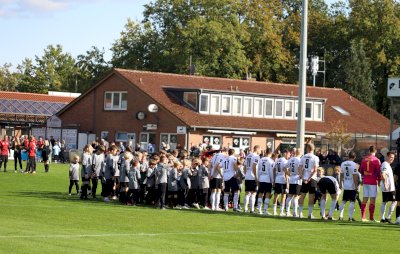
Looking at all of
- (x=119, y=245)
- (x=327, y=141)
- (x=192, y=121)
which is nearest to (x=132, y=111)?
(x=192, y=121)

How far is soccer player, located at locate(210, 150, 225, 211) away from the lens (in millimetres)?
31219

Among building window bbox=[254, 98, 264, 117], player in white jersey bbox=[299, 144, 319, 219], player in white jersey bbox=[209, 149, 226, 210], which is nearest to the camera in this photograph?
player in white jersey bbox=[299, 144, 319, 219]

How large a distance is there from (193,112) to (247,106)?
5223 mm

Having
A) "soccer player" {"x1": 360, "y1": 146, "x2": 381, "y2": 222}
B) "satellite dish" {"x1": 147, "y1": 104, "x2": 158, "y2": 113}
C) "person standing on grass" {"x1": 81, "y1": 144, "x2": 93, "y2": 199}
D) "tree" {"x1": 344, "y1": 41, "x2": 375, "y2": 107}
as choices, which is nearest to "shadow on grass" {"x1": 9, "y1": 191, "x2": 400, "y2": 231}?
"person standing on grass" {"x1": 81, "y1": 144, "x2": 93, "y2": 199}

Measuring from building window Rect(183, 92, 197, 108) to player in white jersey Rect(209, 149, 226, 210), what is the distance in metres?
39.4

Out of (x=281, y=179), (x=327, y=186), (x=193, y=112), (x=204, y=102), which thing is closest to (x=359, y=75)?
(x=204, y=102)

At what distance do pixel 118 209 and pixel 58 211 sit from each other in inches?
99.4

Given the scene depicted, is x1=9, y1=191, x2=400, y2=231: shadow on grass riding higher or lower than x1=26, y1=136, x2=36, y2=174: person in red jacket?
lower

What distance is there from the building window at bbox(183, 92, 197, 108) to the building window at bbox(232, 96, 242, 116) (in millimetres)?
3274

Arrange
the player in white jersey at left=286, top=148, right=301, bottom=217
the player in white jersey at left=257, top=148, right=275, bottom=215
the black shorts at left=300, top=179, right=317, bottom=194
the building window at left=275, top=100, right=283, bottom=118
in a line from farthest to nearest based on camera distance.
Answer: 1. the building window at left=275, top=100, right=283, bottom=118
2. the player in white jersey at left=257, top=148, right=275, bottom=215
3. the player in white jersey at left=286, top=148, right=301, bottom=217
4. the black shorts at left=300, top=179, right=317, bottom=194

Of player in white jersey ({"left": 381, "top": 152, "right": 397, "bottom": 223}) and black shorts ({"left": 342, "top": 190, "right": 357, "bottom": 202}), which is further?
black shorts ({"left": 342, "top": 190, "right": 357, "bottom": 202})

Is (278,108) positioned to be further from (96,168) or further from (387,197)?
(387,197)

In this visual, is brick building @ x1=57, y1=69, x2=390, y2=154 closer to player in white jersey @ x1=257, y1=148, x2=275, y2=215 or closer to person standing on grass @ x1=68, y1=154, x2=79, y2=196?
person standing on grass @ x1=68, y1=154, x2=79, y2=196

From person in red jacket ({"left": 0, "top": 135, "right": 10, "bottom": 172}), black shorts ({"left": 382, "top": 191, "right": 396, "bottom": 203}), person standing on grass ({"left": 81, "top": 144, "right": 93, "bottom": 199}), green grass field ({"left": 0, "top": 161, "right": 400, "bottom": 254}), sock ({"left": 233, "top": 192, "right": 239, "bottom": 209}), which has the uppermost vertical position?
person in red jacket ({"left": 0, "top": 135, "right": 10, "bottom": 172})
